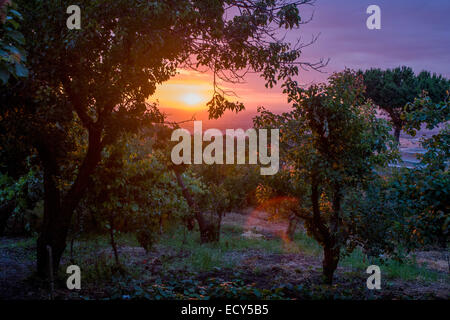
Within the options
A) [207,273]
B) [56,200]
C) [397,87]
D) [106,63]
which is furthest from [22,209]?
[397,87]

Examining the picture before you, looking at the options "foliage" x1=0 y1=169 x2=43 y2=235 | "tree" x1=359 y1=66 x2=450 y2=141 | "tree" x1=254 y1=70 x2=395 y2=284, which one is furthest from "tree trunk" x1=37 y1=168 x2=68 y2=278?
"tree" x1=359 y1=66 x2=450 y2=141

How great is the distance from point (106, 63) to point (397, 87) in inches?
1865

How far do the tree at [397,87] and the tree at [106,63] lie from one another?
131ft

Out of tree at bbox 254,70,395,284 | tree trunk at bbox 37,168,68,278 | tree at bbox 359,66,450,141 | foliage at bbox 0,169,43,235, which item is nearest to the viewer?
tree at bbox 254,70,395,284

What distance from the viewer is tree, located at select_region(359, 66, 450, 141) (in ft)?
150

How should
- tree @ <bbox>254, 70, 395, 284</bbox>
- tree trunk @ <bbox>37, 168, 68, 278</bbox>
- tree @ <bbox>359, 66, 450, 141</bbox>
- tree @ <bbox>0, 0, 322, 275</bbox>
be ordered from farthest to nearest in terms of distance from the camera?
tree @ <bbox>359, 66, 450, 141</bbox> → tree trunk @ <bbox>37, 168, 68, 278</bbox> → tree @ <bbox>254, 70, 395, 284</bbox> → tree @ <bbox>0, 0, 322, 275</bbox>

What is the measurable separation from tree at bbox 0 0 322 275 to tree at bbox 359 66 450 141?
131ft

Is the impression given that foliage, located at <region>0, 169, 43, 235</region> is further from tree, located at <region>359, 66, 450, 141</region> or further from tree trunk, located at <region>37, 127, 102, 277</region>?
tree, located at <region>359, 66, 450, 141</region>

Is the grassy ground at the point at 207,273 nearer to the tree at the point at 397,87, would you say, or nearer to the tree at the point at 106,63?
the tree at the point at 106,63

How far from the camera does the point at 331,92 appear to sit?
34.3 ft

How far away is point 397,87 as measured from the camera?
48.4 metres

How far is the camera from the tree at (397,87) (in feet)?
150
